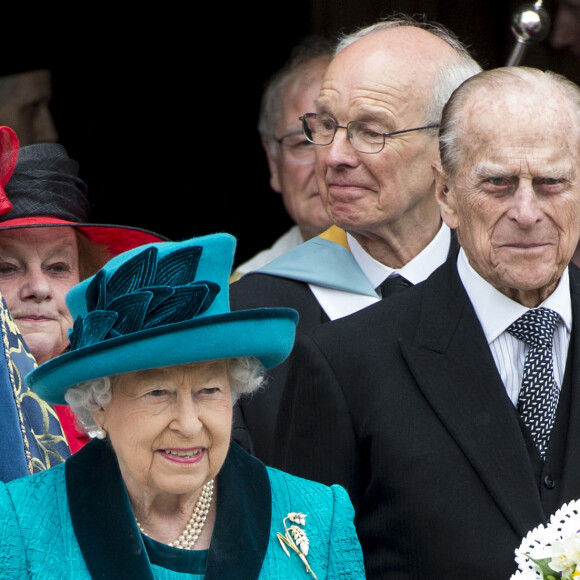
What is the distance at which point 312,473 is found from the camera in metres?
3.42

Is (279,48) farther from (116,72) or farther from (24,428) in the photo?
(24,428)

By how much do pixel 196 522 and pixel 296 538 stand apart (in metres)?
0.21

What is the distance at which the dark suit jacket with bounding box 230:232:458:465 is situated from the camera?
3951 mm

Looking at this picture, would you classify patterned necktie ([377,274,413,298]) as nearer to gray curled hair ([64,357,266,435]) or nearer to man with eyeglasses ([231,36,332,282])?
man with eyeglasses ([231,36,332,282])

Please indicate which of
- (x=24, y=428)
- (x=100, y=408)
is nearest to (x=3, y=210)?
(x=24, y=428)

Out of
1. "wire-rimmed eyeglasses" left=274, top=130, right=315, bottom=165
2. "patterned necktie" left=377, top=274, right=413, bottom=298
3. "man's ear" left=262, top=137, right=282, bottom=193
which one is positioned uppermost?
"patterned necktie" left=377, top=274, right=413, bottom=298

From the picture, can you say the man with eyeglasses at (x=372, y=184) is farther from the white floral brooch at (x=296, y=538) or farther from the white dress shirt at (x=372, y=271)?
the white floral brooch at (x=296, y=538)

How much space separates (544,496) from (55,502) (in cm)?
114

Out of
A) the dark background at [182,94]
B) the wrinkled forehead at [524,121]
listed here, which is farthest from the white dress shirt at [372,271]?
the dark background at [182,94]

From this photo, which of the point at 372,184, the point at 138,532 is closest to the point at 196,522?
the point at 138,532

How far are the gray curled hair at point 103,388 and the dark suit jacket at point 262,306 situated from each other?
0.86 m

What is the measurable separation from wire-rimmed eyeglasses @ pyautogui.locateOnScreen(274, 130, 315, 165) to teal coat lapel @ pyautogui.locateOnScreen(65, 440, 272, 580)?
2.43m

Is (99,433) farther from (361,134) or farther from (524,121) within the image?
(361,134)

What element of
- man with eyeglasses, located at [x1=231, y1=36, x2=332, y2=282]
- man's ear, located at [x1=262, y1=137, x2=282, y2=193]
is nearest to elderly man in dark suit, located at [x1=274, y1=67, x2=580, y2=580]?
man with eyeglasses, located at [x1=231, y1=36, x2=332, y2=282]
